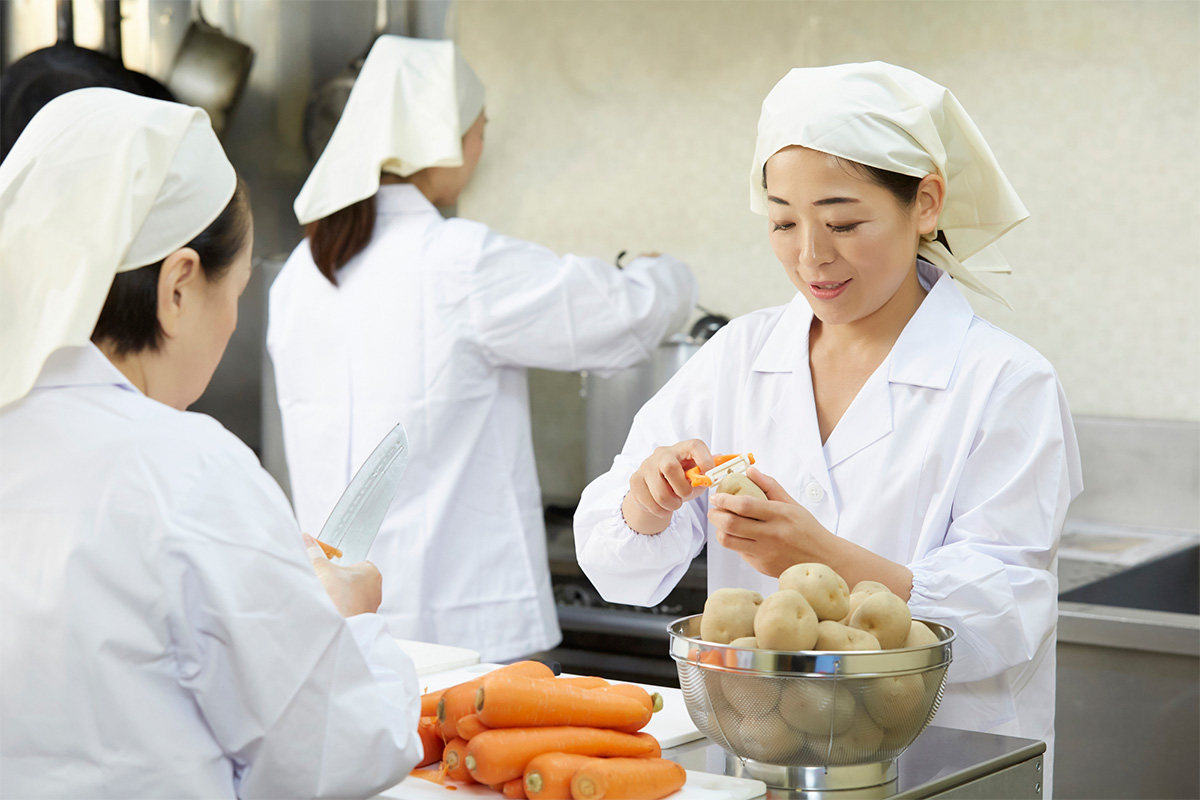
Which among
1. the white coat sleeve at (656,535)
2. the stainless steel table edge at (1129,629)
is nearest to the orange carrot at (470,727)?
the white coat sleeve at (656,535)

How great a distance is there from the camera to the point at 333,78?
3.13 m

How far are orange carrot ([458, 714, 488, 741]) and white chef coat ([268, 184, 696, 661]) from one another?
1.32 metres

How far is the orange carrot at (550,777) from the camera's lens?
1.01 metres

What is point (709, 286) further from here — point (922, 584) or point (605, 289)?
point (922, 584)

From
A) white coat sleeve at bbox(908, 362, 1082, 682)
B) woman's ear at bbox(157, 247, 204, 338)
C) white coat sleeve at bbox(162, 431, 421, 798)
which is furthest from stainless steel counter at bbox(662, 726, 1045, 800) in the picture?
woman's ear at bbox(157, 247, 204, 338)

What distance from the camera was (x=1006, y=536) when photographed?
1.31 m

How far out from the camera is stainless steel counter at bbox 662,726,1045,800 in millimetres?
1051

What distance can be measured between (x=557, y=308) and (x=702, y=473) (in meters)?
1.13

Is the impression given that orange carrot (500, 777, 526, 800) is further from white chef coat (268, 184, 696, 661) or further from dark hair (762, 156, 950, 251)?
white chef coat (268, 184, 696, 661)

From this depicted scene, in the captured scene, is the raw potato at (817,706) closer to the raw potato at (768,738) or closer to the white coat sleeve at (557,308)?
the raw potato at (768,738)

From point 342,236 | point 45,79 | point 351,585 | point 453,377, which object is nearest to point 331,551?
point 351,585

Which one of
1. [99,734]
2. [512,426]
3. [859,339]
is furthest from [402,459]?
[512,426]

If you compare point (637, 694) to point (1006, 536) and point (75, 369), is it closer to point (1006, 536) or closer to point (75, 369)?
point (1006, 536)

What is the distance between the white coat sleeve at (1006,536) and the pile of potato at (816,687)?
0.19 m
